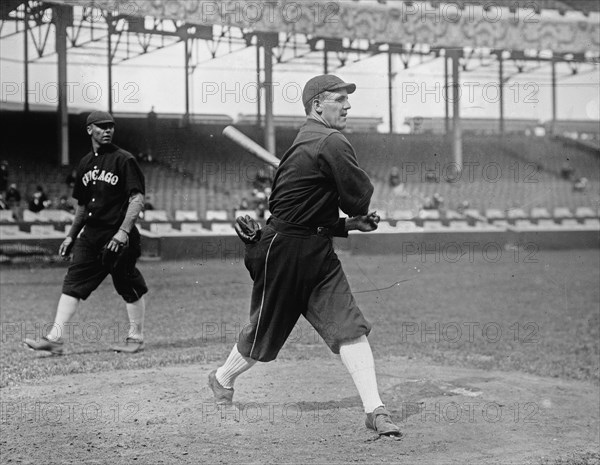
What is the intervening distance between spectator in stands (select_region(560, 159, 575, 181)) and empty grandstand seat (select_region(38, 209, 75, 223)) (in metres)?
20.3

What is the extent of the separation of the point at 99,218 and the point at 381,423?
364 centimetres

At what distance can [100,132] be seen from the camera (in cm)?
680

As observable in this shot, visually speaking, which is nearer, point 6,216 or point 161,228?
point 6,216

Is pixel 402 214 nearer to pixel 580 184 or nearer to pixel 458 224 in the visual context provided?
pixel 458 224

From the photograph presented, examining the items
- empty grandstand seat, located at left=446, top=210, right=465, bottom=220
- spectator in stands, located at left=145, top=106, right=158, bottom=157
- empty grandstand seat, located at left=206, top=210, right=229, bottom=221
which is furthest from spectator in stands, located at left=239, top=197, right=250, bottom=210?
empty grandstand seat, located at left=446, top=210, right=465, bottom=220

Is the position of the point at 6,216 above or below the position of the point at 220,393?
below

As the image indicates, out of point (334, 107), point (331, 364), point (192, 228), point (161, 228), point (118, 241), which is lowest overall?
point (192, 228)

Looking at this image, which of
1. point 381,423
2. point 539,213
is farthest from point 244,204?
point 381,423

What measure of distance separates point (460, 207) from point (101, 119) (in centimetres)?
1897

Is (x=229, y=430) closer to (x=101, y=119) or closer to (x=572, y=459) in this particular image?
(x=572, y=459)

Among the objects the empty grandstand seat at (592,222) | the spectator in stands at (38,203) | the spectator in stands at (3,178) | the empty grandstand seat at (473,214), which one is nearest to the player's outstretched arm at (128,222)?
the spectator in stands at (38,203)

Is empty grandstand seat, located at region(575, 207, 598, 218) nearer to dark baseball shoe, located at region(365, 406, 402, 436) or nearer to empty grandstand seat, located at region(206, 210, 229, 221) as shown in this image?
empty grandstand seat, located at region(206, 210, 229, 221)

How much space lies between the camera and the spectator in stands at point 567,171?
3059 cm

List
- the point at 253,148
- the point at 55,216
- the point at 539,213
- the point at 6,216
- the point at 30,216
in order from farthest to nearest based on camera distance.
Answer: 1. the point at 539,213
2. the point at 55,216
3. the point at 30,216
4. the point at 6,216
5. the point at 253,148
